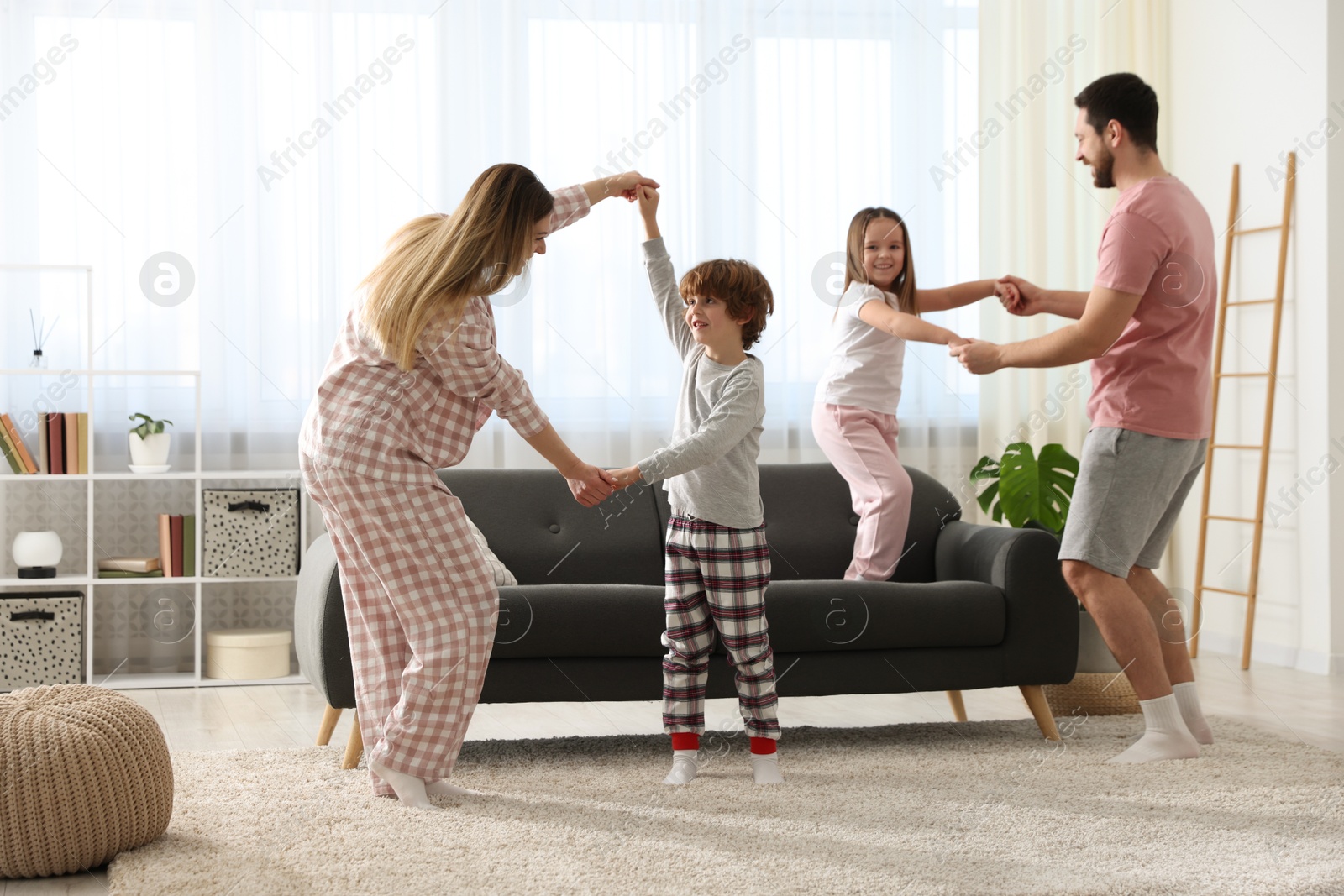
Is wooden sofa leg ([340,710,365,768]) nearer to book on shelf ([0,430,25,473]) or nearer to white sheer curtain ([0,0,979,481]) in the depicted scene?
white sheer curtain ([0,0,979,481])

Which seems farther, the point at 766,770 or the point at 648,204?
the point at 648,204

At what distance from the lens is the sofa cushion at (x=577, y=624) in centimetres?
271

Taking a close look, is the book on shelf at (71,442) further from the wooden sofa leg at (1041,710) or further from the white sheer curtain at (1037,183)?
the white sheer curtain at (1037,183)

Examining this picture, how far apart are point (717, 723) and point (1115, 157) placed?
5.39 ft

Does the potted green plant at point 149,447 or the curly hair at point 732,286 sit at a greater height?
the curly hair at point 732,286

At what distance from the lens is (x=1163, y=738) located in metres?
2.63

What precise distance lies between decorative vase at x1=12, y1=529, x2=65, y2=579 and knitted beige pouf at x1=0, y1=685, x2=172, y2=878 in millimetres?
2007

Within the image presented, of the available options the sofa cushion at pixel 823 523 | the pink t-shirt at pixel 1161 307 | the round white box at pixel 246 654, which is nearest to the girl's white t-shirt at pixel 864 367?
the sofa cushion at pixel 823 523

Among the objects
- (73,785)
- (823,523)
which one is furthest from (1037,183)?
(73,785)

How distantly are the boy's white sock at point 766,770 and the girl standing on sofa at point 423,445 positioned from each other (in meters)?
0.60

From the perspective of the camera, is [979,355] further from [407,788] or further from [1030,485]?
[1030,485]

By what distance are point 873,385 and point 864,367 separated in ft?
0.17

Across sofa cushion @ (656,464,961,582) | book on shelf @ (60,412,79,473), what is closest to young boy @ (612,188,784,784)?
sofa cushion @ (656,464,961,582)

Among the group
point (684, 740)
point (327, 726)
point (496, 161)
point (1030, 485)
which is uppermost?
point (496, 161)
